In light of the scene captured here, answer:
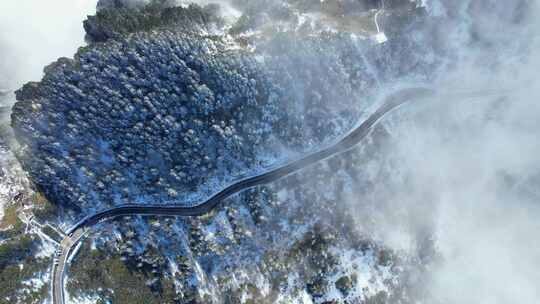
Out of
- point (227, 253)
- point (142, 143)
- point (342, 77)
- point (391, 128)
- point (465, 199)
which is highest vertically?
point (342, 77)

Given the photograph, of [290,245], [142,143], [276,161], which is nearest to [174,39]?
[142,143]

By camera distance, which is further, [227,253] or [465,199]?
[465,199]

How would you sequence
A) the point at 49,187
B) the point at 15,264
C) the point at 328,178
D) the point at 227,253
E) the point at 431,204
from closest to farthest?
the point at 15,264 < the point at 49,187 < the point at 227,253 < the point at 328,178 < the point at 431,204

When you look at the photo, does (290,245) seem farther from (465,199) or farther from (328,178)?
(465,199)

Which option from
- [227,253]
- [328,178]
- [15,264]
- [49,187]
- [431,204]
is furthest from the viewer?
[431,204]

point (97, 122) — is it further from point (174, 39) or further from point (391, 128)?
point (391, 128)

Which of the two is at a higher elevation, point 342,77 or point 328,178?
→ point 342,77
